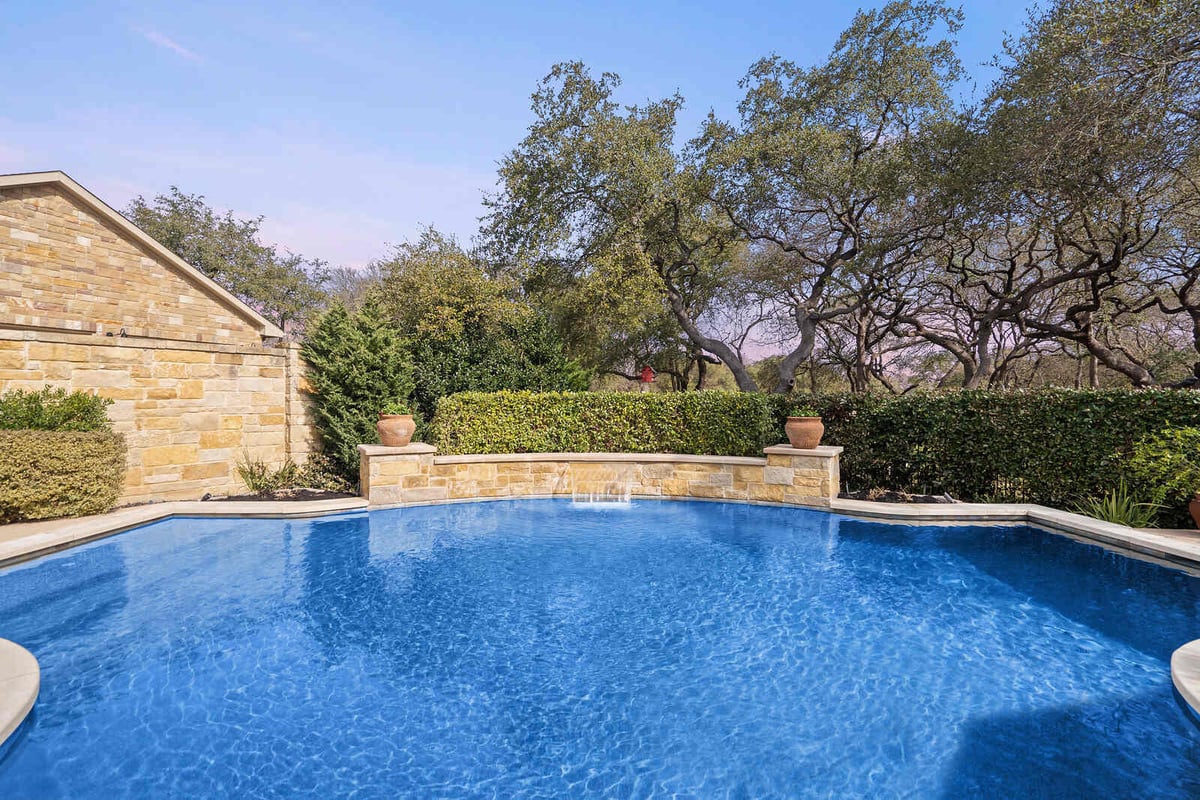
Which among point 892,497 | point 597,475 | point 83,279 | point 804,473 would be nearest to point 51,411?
point 83,279

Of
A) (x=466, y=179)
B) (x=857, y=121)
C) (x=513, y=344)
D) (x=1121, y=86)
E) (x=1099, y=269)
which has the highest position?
(x=857, y=121)

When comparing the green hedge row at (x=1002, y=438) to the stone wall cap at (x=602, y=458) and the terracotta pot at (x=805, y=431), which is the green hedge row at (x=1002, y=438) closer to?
the terracotta pot at (x=805, y=431)

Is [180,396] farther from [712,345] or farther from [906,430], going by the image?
[712,345]

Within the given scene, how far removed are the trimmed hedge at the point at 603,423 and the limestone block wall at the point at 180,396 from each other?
3.07 metres

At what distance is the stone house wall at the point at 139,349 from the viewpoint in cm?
880

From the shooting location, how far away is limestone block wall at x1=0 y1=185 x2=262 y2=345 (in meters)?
11.5

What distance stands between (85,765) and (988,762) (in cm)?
501

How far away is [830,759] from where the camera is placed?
120 inches

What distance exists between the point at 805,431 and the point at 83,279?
→ 16178mm

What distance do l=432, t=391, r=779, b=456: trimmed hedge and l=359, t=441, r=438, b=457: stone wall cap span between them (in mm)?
1105

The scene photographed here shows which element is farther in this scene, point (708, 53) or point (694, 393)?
point (708, 53)

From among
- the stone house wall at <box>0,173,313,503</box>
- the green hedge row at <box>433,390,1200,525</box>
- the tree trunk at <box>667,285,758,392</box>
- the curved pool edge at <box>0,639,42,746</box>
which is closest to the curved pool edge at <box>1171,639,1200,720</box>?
the green hedge row at <box>433,390,1200,525</box>

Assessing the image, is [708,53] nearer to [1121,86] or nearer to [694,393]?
[1121,86]

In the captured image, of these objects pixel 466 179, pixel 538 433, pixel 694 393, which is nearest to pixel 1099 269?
pixel 694 393
